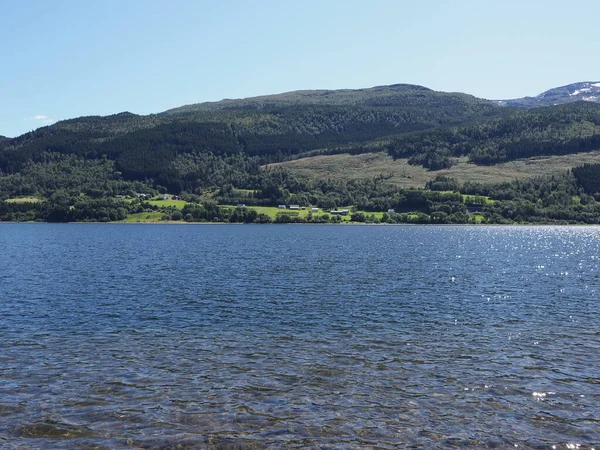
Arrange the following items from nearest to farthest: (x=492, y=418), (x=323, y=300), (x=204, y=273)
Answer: (x=492, y=418) < (x=323, y=300) < (x=204, y=273)

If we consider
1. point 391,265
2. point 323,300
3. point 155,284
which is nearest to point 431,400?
point 323,300

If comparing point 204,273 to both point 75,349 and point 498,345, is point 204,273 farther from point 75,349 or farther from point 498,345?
point 498,345

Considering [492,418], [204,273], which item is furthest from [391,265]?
[492,418]

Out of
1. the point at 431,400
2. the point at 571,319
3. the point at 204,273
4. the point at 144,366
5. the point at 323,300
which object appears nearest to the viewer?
the point at 431,400

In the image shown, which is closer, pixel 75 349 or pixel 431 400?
pixel 431 400

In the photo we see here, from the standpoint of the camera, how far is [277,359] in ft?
111

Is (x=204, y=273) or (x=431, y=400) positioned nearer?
(x=431, y=400)

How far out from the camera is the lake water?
2302 cm

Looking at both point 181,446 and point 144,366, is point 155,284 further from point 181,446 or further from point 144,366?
point 181,446

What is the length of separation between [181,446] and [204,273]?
5867 centimetres

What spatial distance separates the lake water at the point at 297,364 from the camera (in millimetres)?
23016

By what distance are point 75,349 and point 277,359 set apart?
45.2ft

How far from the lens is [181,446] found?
70.1 feet

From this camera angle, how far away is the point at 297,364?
107 ft
